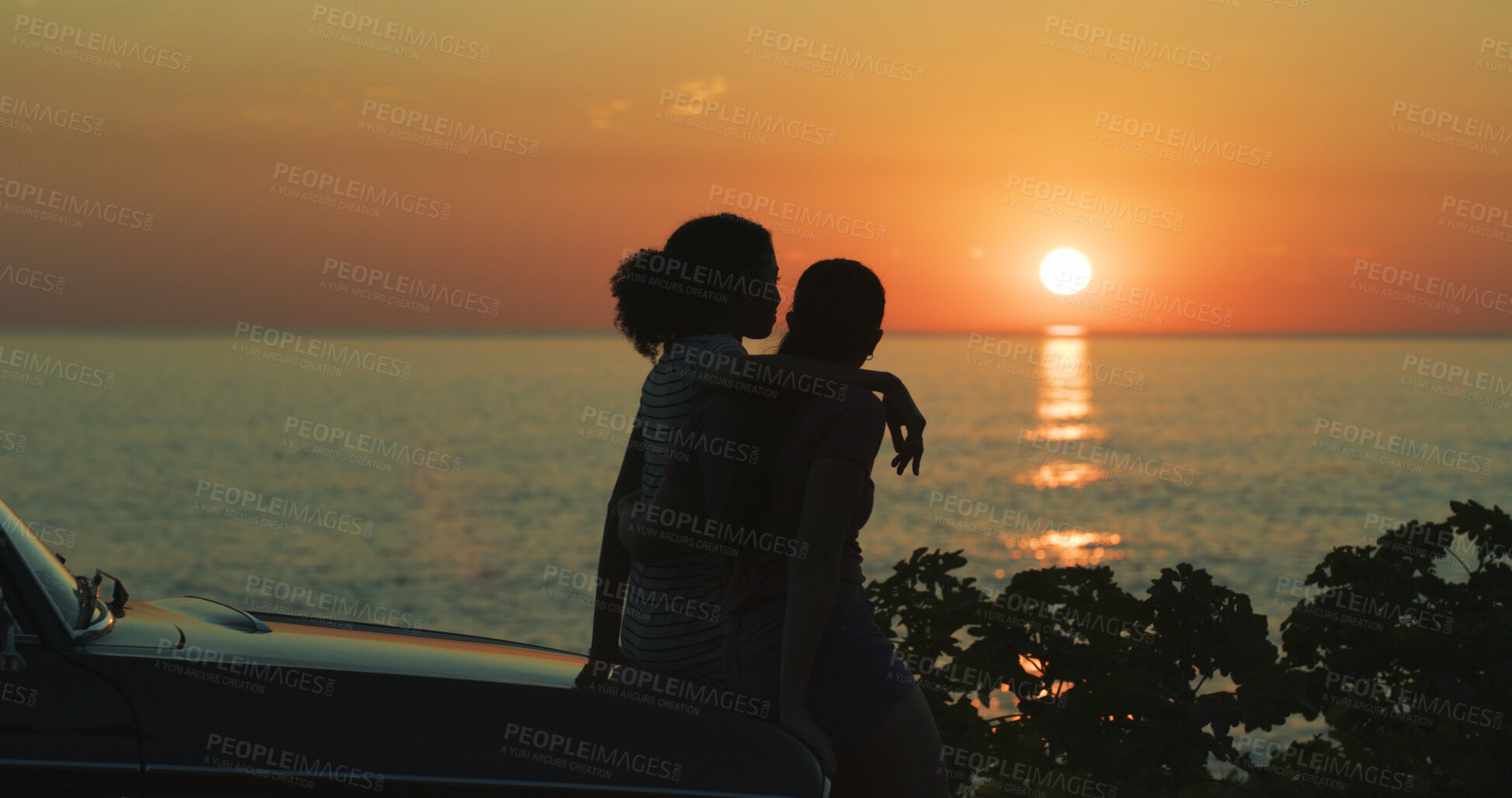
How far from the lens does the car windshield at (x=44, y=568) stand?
7.02 feet

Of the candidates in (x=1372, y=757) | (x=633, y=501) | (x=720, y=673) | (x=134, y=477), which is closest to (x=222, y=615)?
(x=633, y=501)

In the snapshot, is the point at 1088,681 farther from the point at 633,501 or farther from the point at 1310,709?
the point at 633,501

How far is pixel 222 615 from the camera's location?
2742 millimetres

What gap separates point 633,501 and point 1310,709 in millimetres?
3069

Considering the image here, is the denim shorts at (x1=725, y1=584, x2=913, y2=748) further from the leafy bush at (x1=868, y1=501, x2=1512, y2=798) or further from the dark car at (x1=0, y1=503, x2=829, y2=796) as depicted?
the leafy bush at (x1=868, y1=501, x2=1512, y2=798)

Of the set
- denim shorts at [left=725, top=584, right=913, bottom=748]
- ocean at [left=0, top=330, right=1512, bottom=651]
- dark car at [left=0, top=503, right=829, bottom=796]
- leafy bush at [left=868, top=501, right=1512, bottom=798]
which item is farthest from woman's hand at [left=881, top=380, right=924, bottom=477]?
ocean at [left=0, top=330, right=1512, bottom=651]

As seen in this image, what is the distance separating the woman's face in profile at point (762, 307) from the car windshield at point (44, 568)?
162 centimetres

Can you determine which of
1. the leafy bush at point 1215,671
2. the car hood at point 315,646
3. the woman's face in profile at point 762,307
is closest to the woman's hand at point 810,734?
the car hood at point 315,646

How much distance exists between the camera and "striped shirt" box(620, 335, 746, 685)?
2510 millimetres

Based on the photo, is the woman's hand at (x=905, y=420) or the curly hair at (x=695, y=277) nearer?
the woman's hand at (x=905, y=420)

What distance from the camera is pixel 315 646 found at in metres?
2.41

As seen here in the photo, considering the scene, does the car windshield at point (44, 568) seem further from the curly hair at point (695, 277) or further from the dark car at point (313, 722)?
the curly hair at point (695, 277)

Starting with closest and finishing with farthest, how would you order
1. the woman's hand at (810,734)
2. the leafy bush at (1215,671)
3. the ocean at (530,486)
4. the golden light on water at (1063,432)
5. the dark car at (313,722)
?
the dark car at (313,722), the woman's hand at (810,734), the leafy bush at (1215,671), the ocean at (530,486), the golden light on water at (1063,432)

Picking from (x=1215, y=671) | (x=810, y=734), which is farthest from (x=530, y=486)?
(x=810, y=734)
